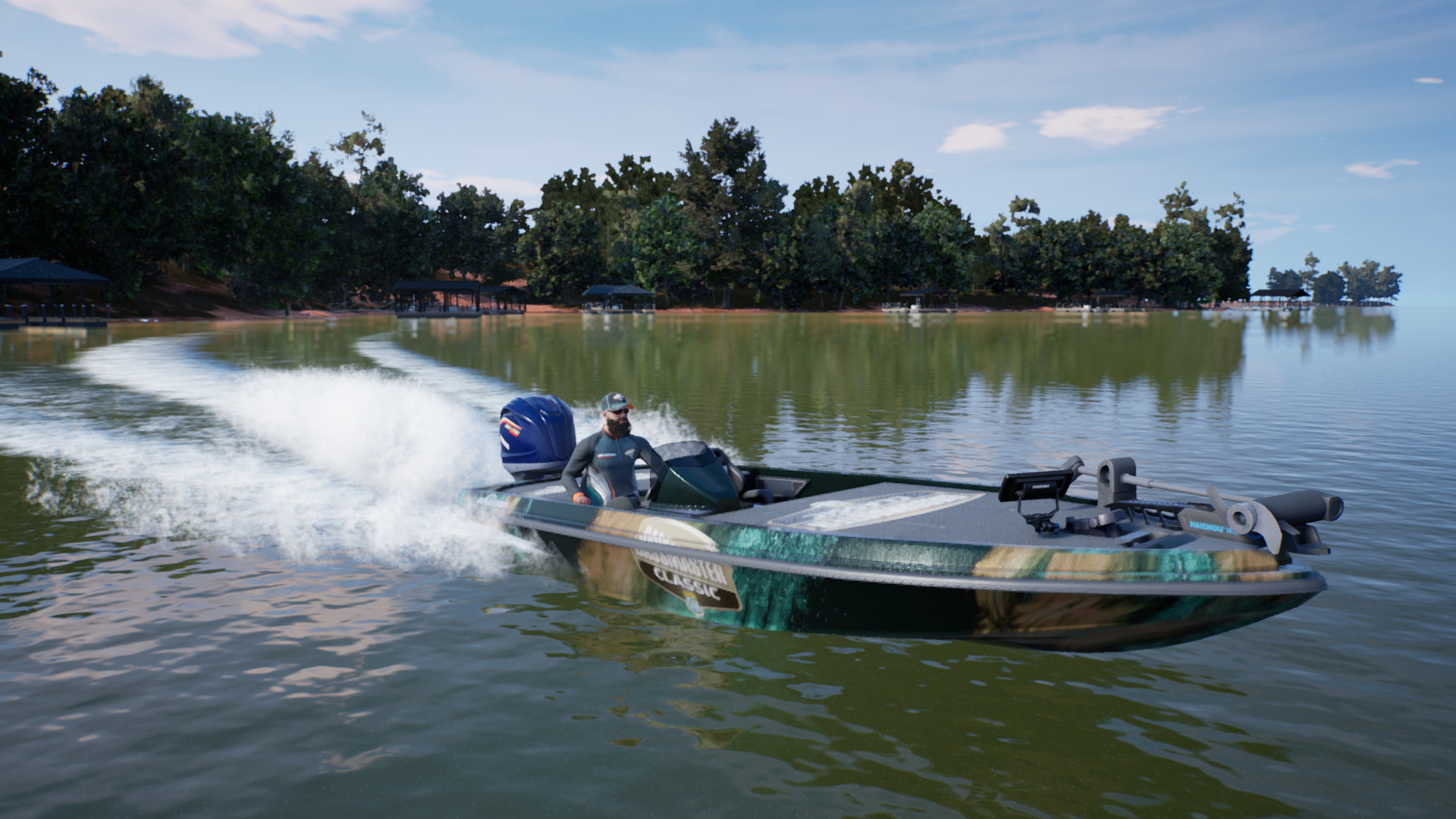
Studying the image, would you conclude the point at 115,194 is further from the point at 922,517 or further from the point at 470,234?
the point at 922,517

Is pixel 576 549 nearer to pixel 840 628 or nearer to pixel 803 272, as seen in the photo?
pixel 840 628

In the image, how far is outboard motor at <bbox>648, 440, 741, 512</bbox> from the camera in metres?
9.59

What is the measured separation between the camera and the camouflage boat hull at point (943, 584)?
679cm

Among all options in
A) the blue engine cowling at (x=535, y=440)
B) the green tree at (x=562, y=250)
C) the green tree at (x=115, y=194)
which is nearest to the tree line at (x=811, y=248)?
the green tree at (x=562, y=250)

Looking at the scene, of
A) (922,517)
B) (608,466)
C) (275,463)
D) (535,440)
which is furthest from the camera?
(275,463)

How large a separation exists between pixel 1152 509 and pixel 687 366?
99.6ft

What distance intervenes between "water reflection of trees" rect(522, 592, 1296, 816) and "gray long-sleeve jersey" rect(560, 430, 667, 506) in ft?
5.72

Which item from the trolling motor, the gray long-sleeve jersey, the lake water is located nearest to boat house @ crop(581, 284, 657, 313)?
the lake water

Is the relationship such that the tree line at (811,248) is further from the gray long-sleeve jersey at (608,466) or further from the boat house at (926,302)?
the gray long-sleeve jersey at (608,466)

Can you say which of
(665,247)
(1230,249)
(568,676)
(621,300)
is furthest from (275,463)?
(1230,249)

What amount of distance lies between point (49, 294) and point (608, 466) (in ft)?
314

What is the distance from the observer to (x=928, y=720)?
6.64 meters

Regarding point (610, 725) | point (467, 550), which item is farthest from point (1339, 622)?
point (467, 550)

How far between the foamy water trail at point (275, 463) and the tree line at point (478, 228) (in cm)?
6195
